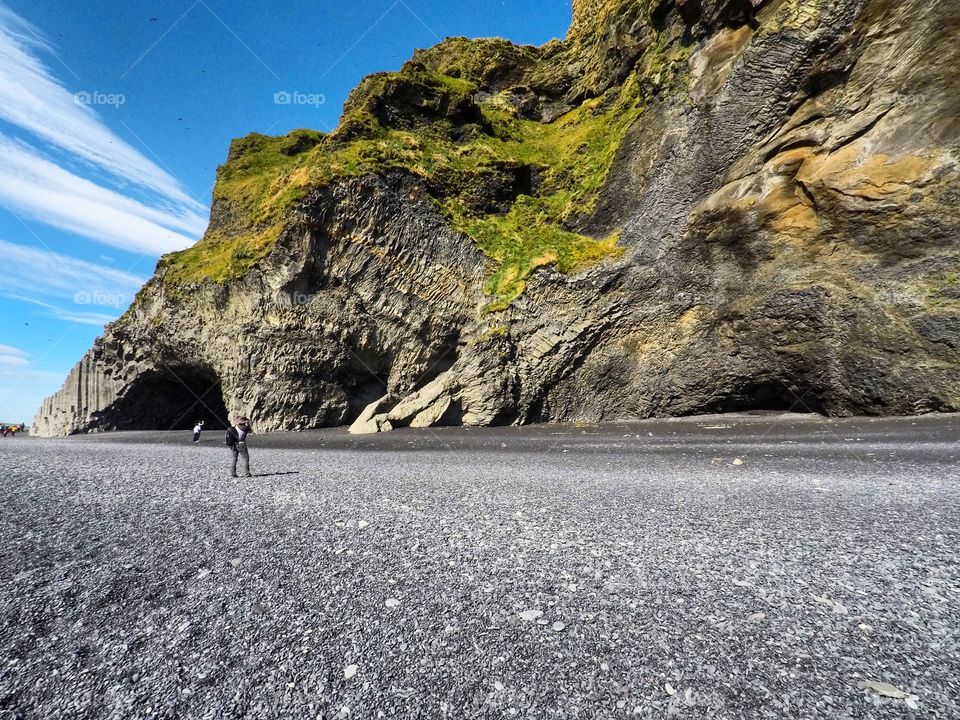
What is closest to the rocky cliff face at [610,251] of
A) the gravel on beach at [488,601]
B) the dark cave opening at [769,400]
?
the dark cave opening at [769,400]

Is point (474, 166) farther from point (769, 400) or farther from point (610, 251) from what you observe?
point (769, 400)

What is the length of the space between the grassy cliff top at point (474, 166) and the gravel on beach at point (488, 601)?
19955 millimetres

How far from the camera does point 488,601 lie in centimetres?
393

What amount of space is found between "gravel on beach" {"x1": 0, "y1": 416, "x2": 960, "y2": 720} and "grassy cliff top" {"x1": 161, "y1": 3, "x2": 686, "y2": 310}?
20.0m

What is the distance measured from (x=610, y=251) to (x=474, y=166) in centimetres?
1298

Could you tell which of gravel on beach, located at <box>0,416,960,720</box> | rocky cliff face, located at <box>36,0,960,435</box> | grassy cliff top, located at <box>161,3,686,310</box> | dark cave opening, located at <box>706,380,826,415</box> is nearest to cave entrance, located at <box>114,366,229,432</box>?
rocky cliff face, located at <box>36,0,960,435</box>

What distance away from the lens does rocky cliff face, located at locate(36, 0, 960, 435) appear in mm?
17156

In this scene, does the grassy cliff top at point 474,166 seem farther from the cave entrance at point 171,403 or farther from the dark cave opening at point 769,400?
the dark cave opening at point 769,400

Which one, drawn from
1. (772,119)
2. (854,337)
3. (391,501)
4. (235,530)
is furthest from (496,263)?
(235,530)

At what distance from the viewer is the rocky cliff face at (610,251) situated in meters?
17.2

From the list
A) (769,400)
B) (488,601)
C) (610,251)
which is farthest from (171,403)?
(769,400)

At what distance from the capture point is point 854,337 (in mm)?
17859

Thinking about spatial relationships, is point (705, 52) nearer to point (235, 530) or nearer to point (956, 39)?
point (956, 39)

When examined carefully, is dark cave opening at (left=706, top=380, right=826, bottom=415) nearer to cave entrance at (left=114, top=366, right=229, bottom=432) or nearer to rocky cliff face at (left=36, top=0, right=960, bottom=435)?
rocky cliff face at (left=36, top=0, right=960, bottom=435)
